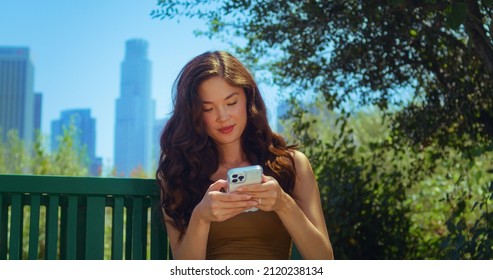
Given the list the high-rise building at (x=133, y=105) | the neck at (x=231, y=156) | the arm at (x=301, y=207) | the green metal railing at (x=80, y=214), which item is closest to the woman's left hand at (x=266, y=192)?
the arm at (x=301, y=207)

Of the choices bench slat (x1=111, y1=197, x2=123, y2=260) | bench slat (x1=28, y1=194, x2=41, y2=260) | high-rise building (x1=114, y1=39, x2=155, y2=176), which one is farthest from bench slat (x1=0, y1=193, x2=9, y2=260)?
high-rise building (x1=114, y1=39, x2=155, y2=176)

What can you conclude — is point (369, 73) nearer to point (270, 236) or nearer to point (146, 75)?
point (270, 236)

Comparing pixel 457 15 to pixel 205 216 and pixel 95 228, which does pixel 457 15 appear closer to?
pixel 205 216

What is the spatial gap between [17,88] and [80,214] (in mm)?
70019

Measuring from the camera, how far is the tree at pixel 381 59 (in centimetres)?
414

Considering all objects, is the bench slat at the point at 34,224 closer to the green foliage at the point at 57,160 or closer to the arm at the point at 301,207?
the arm at the point at 301,207

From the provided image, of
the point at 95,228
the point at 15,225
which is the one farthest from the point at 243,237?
the point at 15,225

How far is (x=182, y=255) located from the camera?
2500mm

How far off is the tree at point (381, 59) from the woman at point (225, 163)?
1356mm

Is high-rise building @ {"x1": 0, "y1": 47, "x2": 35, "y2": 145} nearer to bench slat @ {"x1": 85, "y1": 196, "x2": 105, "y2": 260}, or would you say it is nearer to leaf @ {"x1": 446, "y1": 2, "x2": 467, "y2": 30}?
bench slat @ {"x1": 85, "y1": 196, "x2": 105, "y2": 260}

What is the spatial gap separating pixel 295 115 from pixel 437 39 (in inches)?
49.0

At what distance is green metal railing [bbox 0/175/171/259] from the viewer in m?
2.72

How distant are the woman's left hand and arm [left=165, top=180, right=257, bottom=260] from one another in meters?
0.02
